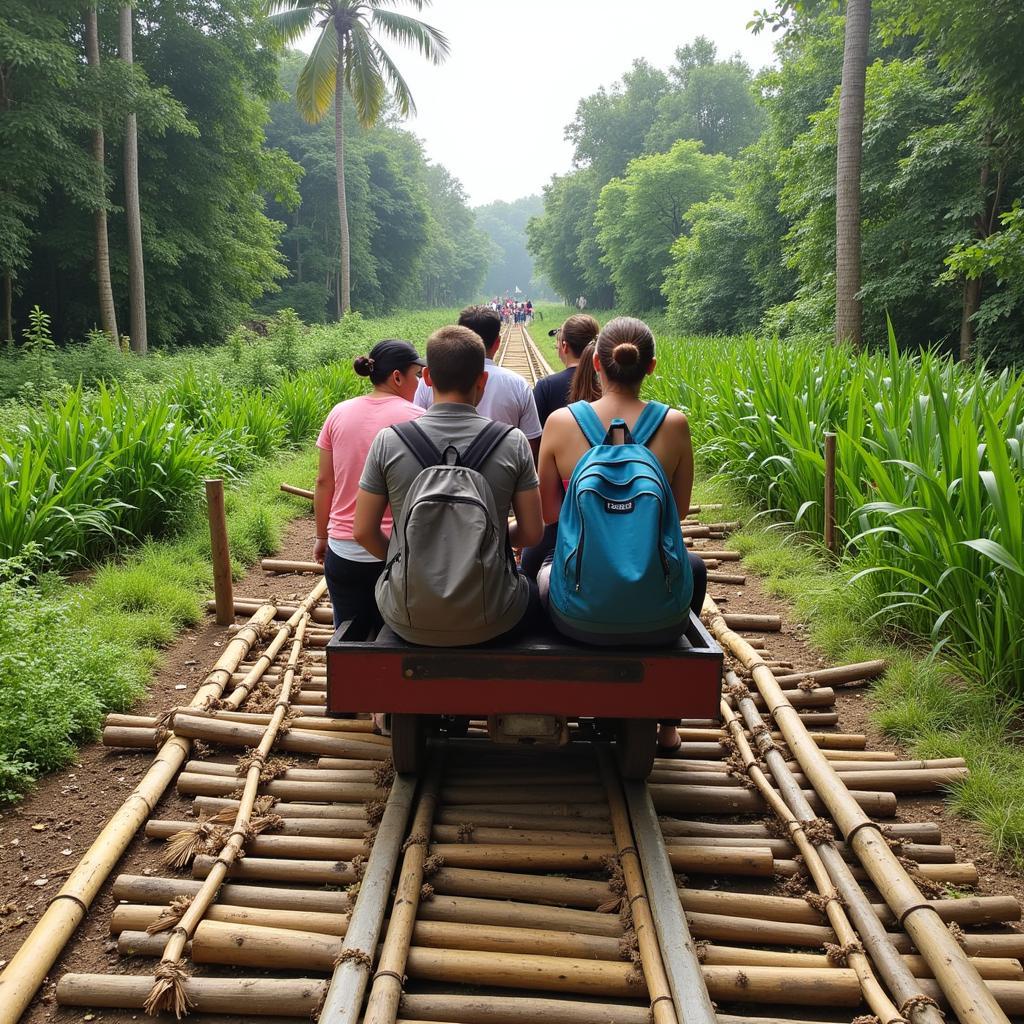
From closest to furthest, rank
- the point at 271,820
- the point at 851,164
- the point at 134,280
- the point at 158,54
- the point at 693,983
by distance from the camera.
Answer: the point at 693,983 → the point at 271,820 → the point at 851,164 → the point at 134,280 → the point at 158,54

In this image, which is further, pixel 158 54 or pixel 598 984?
pixel 158 54

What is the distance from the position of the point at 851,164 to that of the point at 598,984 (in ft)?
39.6

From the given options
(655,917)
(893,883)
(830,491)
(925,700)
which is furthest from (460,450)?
(830,491)

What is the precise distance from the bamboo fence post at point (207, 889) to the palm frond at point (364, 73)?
26.4 m

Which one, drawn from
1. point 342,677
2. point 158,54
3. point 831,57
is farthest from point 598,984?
point 158,54

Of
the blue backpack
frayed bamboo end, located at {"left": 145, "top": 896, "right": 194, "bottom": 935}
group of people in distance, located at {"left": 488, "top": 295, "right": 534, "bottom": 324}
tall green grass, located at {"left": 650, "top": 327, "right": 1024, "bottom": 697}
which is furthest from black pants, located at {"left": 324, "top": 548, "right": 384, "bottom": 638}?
group of people in distance, located at {"left": 488, "top": 295, "right": 534, "bottom": 324}

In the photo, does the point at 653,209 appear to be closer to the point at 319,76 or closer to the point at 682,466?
the point at 319,76

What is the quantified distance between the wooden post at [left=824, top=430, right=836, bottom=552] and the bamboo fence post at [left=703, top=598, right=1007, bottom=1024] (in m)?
2.23

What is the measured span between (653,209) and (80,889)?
39.7m

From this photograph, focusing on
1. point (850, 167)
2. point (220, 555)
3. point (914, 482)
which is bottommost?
point (220, 555)

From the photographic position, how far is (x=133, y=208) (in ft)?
64.2

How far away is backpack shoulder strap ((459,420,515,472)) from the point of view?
2916mm

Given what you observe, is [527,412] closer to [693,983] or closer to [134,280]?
[693,983]

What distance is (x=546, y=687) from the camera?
9.69 ft
